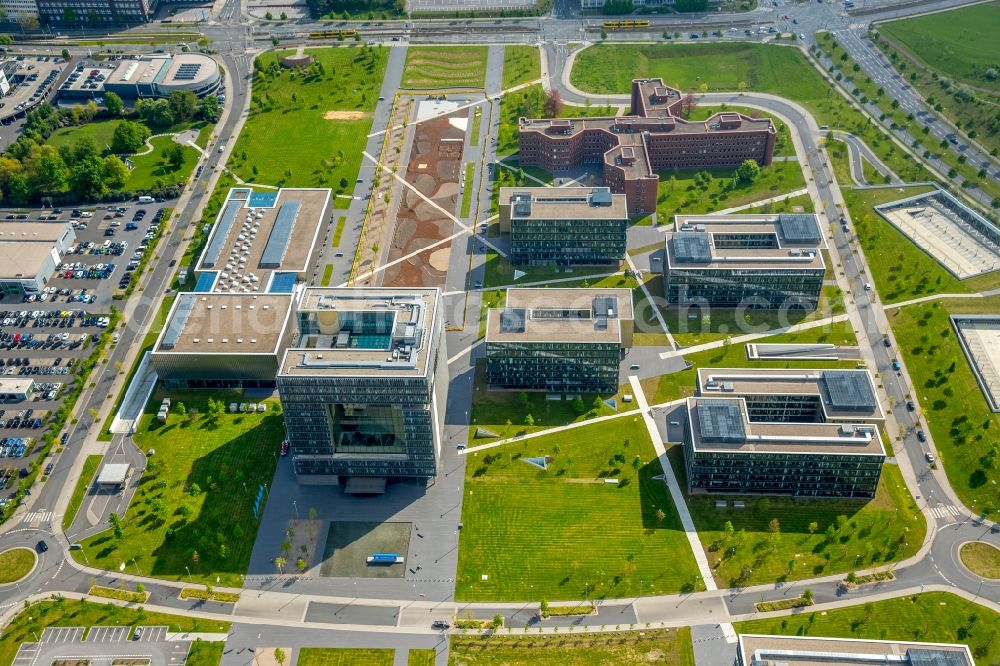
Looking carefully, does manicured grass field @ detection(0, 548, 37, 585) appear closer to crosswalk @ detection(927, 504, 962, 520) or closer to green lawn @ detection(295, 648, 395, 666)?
green lawn @ detection(295, 648, 395, 666)

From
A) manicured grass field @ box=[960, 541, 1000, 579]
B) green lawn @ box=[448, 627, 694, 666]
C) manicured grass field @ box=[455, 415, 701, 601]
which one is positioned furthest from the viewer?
manicured grass field @ box=[960, 541, 1000, 579]

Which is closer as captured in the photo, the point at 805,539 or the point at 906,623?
the point at 906,623

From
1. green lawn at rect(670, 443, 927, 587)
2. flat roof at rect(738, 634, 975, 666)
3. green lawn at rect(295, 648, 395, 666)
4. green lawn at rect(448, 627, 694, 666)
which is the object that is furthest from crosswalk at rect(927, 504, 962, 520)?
green lawn at rect(295, 648, 395, 666)

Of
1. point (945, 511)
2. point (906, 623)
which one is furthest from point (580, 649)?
point (945, 511)

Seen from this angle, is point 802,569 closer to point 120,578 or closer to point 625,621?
point 625,621

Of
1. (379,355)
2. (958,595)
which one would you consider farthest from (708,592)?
(379,355)

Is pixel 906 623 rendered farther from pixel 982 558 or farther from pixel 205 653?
pixel 205 653
